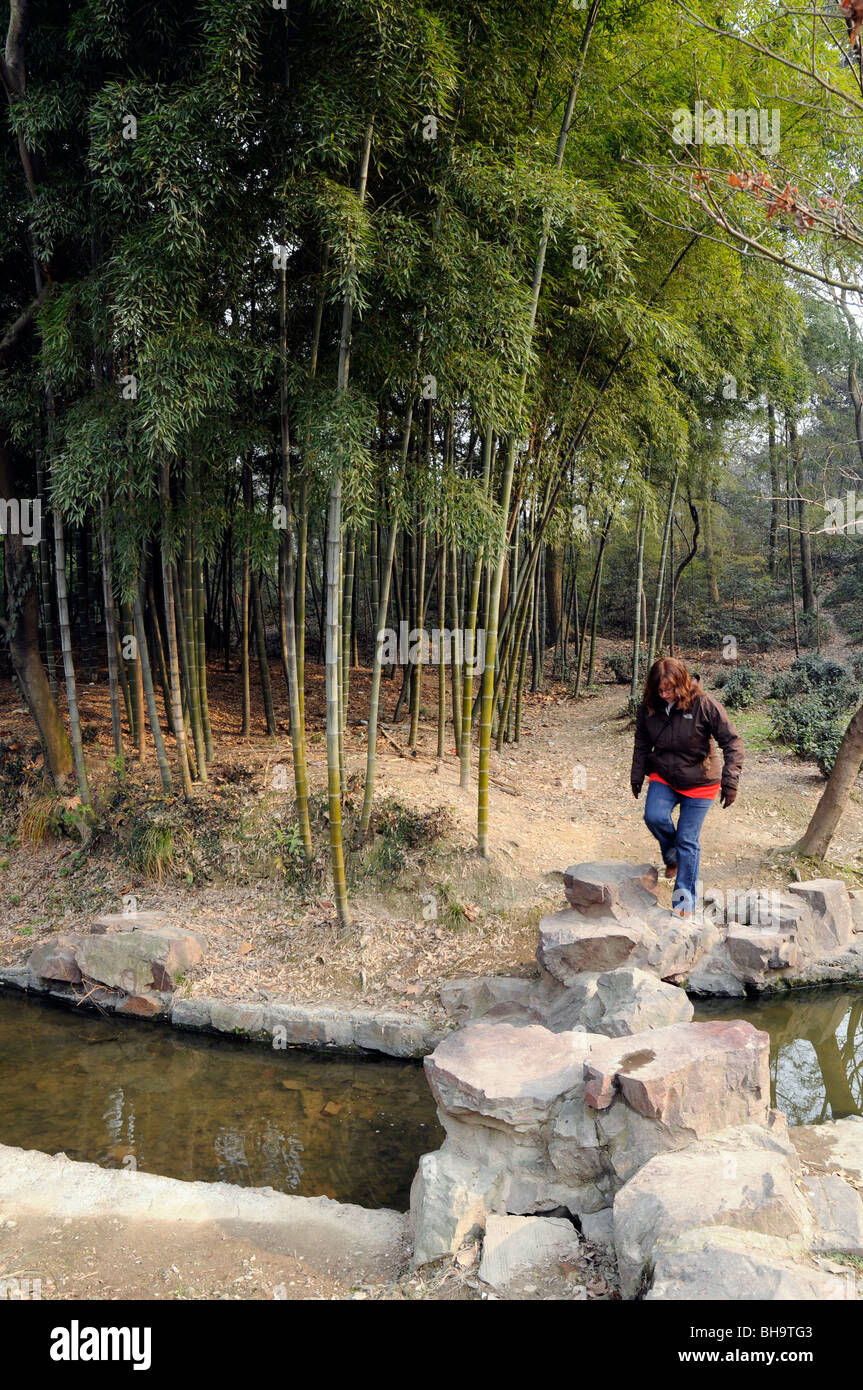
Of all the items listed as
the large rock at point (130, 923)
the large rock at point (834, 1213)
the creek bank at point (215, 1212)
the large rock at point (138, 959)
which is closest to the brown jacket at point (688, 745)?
the large rock at point (834, 1213)

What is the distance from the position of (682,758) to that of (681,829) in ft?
1.28

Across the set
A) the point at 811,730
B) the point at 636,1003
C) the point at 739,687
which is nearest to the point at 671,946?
the point at 636,1003

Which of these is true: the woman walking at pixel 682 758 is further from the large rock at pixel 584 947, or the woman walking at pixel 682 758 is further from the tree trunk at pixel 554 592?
the tree trunk at pixel 554 592

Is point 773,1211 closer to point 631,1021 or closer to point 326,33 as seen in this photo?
point 631,1021

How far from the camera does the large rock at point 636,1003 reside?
11.8ft

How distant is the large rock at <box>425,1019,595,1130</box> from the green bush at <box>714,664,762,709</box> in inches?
250

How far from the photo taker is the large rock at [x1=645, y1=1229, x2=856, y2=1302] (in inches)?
83.0

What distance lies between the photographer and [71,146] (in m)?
5.43

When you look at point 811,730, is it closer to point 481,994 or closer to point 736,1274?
point 481,994

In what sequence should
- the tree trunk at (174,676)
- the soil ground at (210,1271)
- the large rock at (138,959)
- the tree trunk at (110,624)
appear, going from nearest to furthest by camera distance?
the soil ground at (210,1271), the large rock at (138,959), the tree trunk at (110,624), the tree trunk at (174,676)

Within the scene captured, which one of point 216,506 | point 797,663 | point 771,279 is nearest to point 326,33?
point 216,506

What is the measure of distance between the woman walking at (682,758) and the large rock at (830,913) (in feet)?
3.00

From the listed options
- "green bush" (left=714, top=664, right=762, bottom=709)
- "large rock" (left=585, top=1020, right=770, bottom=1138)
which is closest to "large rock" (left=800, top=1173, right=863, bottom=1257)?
"large rock" (left=585, top=1020, right=770, bottom=1138)

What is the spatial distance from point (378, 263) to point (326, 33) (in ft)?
3.33
